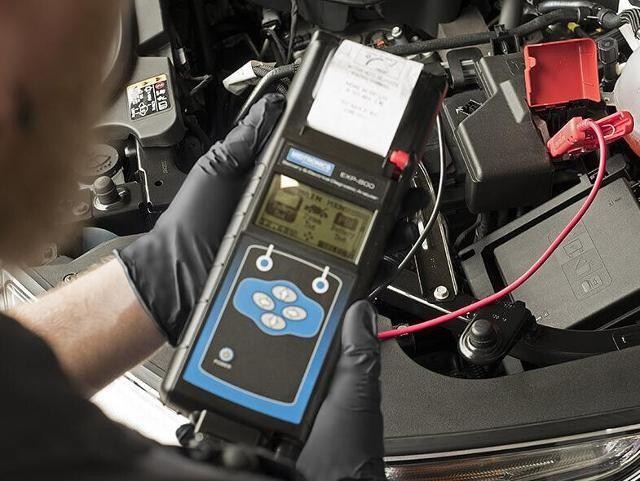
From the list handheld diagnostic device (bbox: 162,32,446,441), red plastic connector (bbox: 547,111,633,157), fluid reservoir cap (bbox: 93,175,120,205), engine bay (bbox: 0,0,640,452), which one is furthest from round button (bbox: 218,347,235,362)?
red plastic connector (bbox: 547,111,633,157)

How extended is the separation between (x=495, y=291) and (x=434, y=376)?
0.78 ft

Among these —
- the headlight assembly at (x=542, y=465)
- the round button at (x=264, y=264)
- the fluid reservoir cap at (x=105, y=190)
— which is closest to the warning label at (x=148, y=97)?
the fluid reservoir cap at (x=105, y=190)

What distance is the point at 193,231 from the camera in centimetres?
121

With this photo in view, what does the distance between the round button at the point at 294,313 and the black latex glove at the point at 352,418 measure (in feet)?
0.19

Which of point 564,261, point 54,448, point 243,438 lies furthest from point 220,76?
point 54,448

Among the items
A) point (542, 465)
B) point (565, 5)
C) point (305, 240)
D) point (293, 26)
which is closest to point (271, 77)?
point (293, 26)

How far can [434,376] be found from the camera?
1162 mm

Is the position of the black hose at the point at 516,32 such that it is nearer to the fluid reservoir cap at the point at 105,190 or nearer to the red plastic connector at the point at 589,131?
the red plastic connector at the point at 589,131

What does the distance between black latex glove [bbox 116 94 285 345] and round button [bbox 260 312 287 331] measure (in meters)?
0.20

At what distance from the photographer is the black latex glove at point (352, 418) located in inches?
41.7

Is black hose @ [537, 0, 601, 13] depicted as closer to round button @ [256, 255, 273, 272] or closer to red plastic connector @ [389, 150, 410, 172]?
red plastic connector @ [389, 150, 410, 172]

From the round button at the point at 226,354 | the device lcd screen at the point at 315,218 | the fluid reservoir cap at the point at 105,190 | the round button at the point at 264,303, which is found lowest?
the fluid reservoir cap at the point at 105,190

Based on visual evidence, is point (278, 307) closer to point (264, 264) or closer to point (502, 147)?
point (264, 264)

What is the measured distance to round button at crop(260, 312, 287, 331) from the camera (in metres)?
1.02
